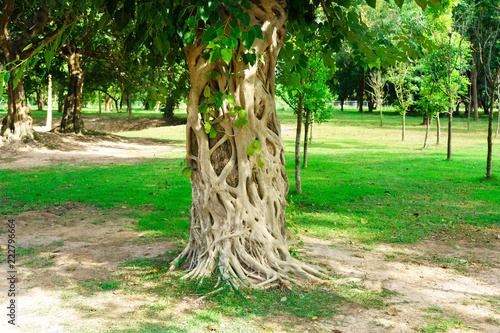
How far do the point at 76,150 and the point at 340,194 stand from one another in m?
13.9

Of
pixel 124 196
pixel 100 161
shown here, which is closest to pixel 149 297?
pixel 124 196

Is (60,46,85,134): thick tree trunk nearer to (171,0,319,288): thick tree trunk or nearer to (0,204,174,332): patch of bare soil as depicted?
(0,204,174,332): patch of bare soil

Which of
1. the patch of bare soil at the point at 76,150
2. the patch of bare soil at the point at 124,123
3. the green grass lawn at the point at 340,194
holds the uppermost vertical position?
the patch of bare soil at the point at 124,123

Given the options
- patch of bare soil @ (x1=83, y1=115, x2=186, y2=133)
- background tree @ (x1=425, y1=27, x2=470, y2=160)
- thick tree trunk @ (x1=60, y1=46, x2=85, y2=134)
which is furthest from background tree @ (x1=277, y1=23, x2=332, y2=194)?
patch of bare soil @ (x1=83, y1=115, x2=186, y2=133)

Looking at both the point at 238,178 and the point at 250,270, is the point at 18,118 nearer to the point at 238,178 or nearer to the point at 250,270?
the point at 238,178

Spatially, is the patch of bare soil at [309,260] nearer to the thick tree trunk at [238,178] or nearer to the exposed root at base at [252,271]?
the exposed root at base at [252,271]

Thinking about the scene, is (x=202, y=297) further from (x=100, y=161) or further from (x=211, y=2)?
(x=100, y=161)

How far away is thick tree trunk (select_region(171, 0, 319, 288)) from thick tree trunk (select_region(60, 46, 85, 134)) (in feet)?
70.2

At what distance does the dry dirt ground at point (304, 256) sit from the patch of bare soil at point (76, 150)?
890cm

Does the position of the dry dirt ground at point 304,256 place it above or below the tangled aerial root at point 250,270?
below

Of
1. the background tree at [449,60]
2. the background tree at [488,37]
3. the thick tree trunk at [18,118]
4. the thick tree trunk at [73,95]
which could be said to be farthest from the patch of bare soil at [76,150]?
the background tree at [488,37]

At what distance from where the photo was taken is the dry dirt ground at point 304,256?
404 cm

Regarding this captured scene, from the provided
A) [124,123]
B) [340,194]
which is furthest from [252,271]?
[124,123]

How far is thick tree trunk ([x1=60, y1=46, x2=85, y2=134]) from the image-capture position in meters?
24.1
